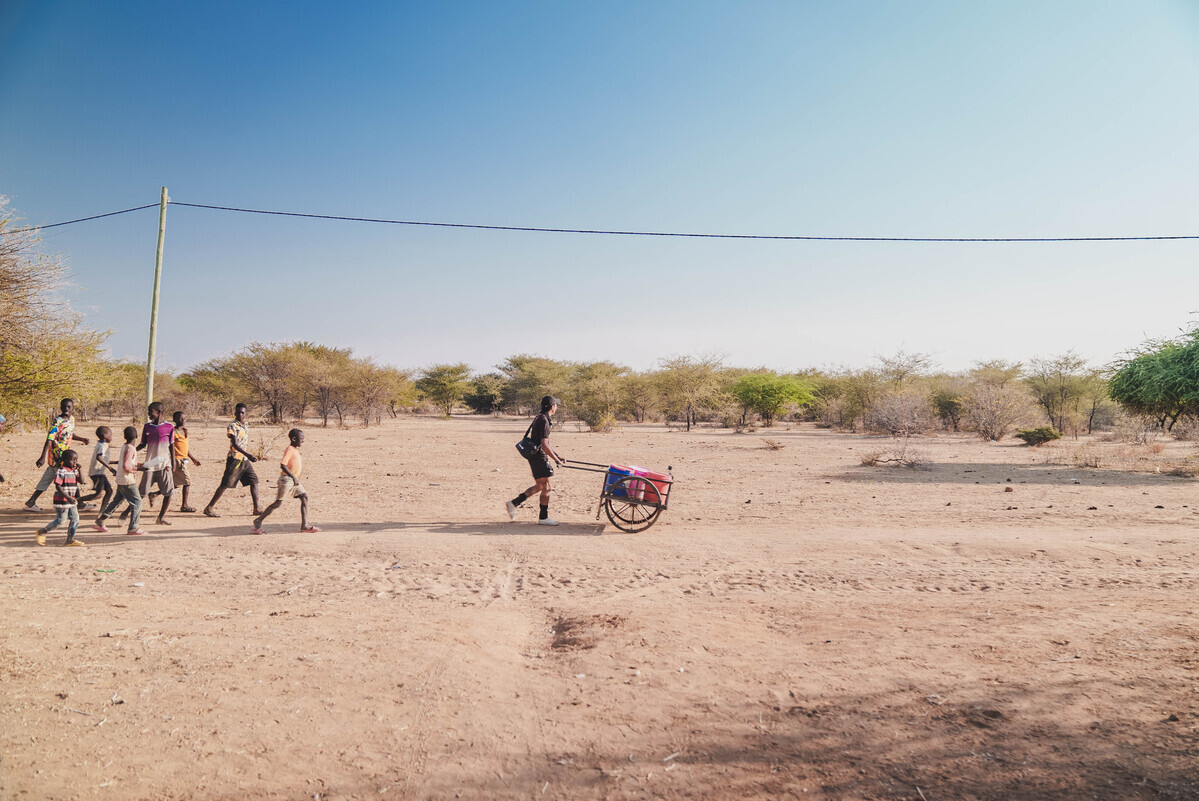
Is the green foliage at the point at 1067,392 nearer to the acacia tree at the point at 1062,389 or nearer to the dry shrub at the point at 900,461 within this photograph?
the acacia tree at the point at 1062,389

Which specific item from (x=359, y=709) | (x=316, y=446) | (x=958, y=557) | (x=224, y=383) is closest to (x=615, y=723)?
(x=359, y=709)

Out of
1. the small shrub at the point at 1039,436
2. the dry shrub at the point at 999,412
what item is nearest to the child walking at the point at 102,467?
the small shrub at the point at 1039,436

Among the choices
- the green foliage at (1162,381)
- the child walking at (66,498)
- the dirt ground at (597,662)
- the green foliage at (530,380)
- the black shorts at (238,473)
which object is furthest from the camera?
the green foliage at (530,380)

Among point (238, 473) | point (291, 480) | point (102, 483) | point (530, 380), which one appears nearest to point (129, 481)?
point (102, 483)

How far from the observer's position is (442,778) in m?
2.99

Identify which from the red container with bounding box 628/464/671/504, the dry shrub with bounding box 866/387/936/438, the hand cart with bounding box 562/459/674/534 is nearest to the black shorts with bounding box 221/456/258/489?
the hand cart with bounding box 562/459/674/534

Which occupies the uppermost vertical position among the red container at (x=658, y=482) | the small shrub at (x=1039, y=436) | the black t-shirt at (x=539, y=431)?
the small shrub at (x=1039, y=436)

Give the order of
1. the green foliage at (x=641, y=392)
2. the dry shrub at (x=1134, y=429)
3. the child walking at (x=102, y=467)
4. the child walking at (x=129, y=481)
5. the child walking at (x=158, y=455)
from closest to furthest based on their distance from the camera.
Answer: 1. the child walking at (x=129, y=481)
2. the child walking at (x=102, y=467)
3. the child walking at (x=158, y=455)
4. the dry shrub at (x=1134, y=429)
5. the green foliage at (x=641, y=392)

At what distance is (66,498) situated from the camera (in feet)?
24.3

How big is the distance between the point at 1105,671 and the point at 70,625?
7.82m

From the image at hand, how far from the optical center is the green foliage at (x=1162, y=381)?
57.9ft

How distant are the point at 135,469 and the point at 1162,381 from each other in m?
25.8

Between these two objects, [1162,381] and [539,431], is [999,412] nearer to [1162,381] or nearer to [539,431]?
[1162,381]

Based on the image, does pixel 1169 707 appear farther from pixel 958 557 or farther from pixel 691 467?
pixel 691 467
